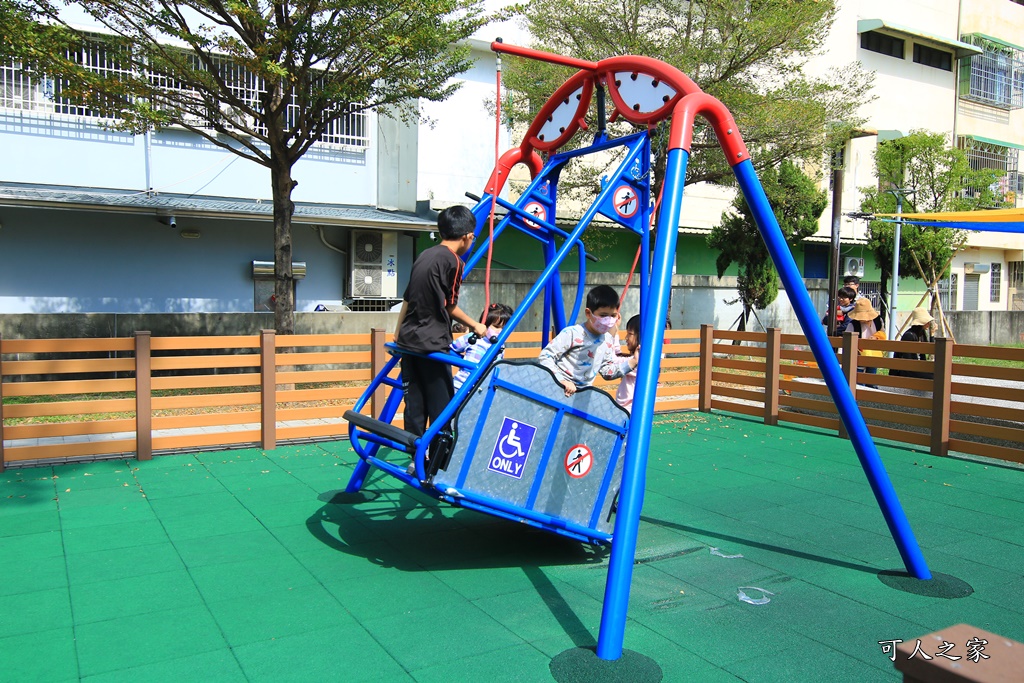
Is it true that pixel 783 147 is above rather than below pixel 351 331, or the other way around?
above

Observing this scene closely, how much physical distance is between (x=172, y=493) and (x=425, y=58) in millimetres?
7363

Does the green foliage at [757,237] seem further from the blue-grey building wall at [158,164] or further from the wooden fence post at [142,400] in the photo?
the wooden fence post at [142,400]

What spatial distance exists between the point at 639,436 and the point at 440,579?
156 cm

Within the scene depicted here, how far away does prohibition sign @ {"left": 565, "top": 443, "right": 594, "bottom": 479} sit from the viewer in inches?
189

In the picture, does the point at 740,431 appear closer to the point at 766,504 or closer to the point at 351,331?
the point at 766,504

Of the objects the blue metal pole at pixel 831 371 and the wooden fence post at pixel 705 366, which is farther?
the wooden fence post at pixel 705 366

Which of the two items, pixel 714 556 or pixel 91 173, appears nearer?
pixel 714 556

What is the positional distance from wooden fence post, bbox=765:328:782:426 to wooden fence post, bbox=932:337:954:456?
6.64 feet

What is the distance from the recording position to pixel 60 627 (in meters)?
3.84

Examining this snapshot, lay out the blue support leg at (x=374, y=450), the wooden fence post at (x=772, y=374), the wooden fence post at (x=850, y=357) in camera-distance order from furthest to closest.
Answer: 1. the wooden fence post at (x=772, y=374)
2. the wooden fence post at (x=850, y=357)
3. the blue support leg at (x=374, y=450)

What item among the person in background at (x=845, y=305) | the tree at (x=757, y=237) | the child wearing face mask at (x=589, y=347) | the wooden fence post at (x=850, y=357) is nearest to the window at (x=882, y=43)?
the tree at (x=757, y=237)

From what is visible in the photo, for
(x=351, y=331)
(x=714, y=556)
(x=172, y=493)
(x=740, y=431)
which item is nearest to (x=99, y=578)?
(x=172, y=493)

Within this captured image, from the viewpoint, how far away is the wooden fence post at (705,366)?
36.1 feet

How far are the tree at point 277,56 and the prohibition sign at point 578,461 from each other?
678 cm
